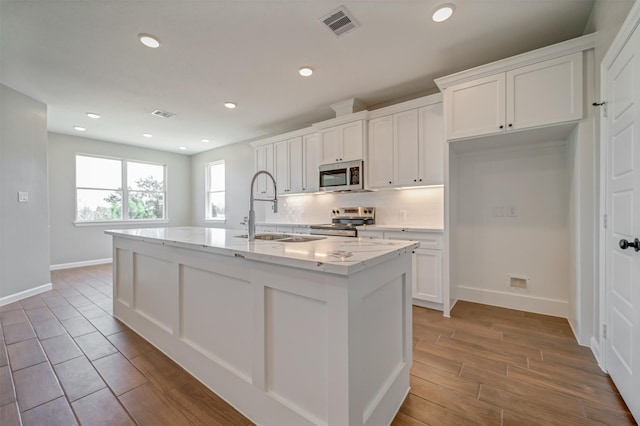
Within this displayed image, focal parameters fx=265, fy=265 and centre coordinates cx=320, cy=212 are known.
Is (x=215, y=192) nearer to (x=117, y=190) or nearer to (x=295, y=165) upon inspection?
(x=117, y=190)

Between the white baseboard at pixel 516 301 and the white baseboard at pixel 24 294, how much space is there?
551cm

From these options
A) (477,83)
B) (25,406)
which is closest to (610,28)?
(477,83)

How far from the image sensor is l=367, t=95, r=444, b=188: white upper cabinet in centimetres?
310

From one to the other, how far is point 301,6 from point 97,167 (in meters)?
5.90

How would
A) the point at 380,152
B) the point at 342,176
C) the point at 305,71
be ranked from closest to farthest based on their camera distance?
the point at 305,71
the point at 380,152
the point at 342,176

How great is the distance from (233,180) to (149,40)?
12.5 feet

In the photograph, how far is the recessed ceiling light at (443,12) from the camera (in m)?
2.01

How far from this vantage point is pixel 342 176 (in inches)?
151

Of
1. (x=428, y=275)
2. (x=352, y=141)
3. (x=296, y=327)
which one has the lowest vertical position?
(x=428, y=275)

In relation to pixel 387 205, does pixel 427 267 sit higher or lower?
lower

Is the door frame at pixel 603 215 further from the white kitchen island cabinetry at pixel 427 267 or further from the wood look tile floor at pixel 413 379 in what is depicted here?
the white kitchen island cabinetry at pixel 427 267

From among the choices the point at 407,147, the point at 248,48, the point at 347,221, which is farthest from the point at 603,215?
the point at 248,48

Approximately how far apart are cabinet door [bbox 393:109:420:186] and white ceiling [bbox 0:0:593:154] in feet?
1.41

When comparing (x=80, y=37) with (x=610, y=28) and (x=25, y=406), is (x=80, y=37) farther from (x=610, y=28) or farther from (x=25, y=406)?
(x=610, y=28)
